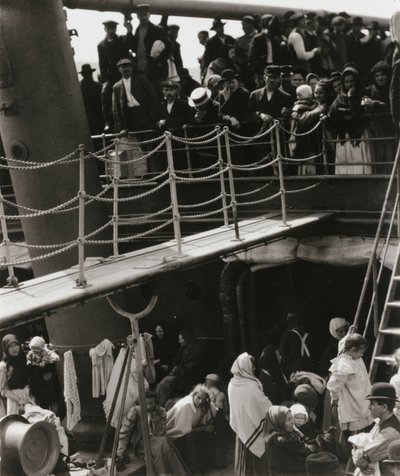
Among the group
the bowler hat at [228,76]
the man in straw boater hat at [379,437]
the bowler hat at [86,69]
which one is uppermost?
the bowler hat at [86,69]

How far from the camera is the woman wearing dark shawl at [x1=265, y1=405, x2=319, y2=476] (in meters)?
5.82

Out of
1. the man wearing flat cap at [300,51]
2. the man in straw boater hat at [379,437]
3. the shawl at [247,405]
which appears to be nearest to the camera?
the man in straw boater hat at [379,437]

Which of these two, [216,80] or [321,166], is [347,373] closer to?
[321,166]

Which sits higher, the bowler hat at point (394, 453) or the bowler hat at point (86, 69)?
the bowler hat at point (86, 69)

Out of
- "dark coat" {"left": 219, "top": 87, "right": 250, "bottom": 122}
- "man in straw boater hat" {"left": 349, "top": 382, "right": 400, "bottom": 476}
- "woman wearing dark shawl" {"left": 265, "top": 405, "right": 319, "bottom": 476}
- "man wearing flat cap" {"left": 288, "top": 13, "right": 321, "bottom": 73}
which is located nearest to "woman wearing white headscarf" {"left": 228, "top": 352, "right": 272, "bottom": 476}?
"woman wearing dark shawl" {"left": 265, "top": 405, "right": 319, "bottom": 476}

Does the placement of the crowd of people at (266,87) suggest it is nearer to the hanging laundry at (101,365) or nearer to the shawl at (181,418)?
the hanging laundry at (101,365)

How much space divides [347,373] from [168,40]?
5152 mm

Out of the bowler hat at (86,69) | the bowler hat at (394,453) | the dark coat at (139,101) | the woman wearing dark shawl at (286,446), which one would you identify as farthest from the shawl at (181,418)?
the bowler hat at (86,69)

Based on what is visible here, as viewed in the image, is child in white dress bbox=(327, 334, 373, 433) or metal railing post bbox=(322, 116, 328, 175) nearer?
child in white dress bbox=(327, 334, 373, 433)

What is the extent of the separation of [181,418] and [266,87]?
12.5 feet

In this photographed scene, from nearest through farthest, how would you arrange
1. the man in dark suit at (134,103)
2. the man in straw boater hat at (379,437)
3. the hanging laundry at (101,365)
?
the man in straw boater hat at (379,437)
the hanging laundry at (101,365)
the man in dark suit at (134,103)

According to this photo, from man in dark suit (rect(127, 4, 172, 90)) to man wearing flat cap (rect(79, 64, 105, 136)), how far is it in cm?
66

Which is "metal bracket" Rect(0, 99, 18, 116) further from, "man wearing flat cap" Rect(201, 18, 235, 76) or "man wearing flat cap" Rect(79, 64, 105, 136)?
"man wearing flat cap" Rect(201, 18, 235, 76)

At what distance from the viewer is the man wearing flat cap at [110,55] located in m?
9.40
